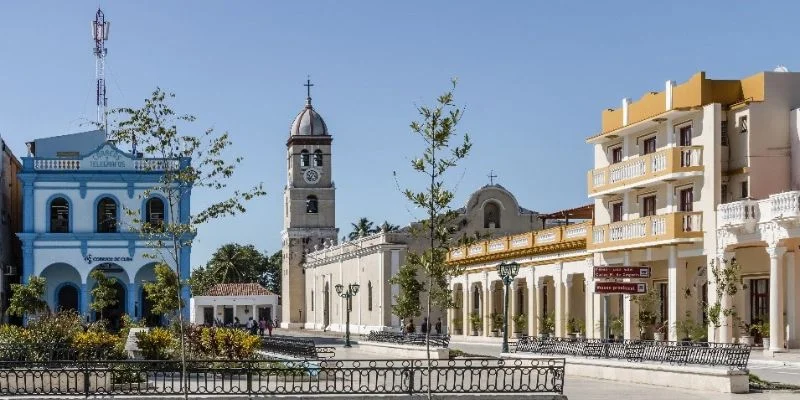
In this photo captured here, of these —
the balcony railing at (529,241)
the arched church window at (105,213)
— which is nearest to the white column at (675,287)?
the balcony railing at (529,241)

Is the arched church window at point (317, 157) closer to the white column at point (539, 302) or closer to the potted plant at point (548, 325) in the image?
the white column at point (539, 302)

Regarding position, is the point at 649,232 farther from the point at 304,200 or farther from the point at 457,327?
the point at 304,200

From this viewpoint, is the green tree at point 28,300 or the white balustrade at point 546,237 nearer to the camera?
the green tree at point 28,300

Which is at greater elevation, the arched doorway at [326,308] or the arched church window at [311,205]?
the arched church window at [311,205]

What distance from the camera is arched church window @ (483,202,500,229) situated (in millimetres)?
74625

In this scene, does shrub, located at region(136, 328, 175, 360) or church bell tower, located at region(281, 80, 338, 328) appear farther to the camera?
church bell tower, located at region(281, 80, 338, 328)

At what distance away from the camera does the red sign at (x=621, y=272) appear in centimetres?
3228

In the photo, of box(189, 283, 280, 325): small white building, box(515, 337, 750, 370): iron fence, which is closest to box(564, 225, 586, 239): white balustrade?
box(515, 337, 750, 370): iron fence

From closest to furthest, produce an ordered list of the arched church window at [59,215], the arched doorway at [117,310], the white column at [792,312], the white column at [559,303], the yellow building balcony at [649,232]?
1. the white column at [792,312]
2. the yellow building balcony at [649,232]
3. the white column at [559,303]
4. the arched church window at [59,215]
5. the arched doorway at [117,310]

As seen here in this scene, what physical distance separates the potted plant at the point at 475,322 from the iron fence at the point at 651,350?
26466mm

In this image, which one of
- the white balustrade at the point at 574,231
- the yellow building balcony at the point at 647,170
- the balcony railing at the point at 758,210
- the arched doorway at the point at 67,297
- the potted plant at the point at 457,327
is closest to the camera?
the balcony railing at the point at 758,210

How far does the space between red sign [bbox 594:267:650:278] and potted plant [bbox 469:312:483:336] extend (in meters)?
30.0

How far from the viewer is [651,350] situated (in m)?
29.1

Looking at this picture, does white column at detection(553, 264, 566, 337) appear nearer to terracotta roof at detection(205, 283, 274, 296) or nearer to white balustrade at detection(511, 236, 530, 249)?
white balustrade at detection(511, 236, 530, 249)
